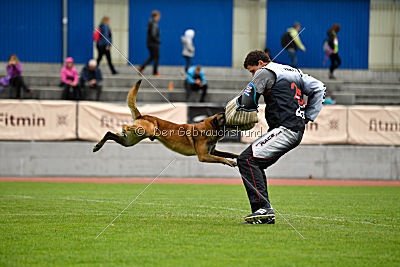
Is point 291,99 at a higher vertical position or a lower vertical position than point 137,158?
higher

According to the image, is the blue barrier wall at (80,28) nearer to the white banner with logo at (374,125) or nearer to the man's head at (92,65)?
the man's head at (92,65)

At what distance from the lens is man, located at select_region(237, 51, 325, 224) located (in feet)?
25.8

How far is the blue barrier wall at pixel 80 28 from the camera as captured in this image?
25.2 metres

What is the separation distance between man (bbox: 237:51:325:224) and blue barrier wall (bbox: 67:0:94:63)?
18133mm

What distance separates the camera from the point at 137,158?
744 inches

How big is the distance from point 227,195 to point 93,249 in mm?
7218

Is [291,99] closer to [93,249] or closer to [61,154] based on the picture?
[93,249]

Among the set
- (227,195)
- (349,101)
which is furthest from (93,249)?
(349,101)

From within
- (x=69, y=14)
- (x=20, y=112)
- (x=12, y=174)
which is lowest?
(x=12, y=174)

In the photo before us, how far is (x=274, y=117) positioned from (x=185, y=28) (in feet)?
60.3

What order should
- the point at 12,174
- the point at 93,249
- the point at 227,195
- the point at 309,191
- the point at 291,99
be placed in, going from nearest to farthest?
1. the point at 93,249
2. the point at 291,99
3. the point at 227,195
4. the point at 309,191
5. the point at 12,174

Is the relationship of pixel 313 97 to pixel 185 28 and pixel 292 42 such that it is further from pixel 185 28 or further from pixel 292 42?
pixel 185 28

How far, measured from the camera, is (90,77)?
21.0 meters

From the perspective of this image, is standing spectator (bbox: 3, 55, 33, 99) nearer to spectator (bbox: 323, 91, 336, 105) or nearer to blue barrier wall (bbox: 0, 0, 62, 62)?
blue barrier wall (bbox: 0, 0, 62, 62)
